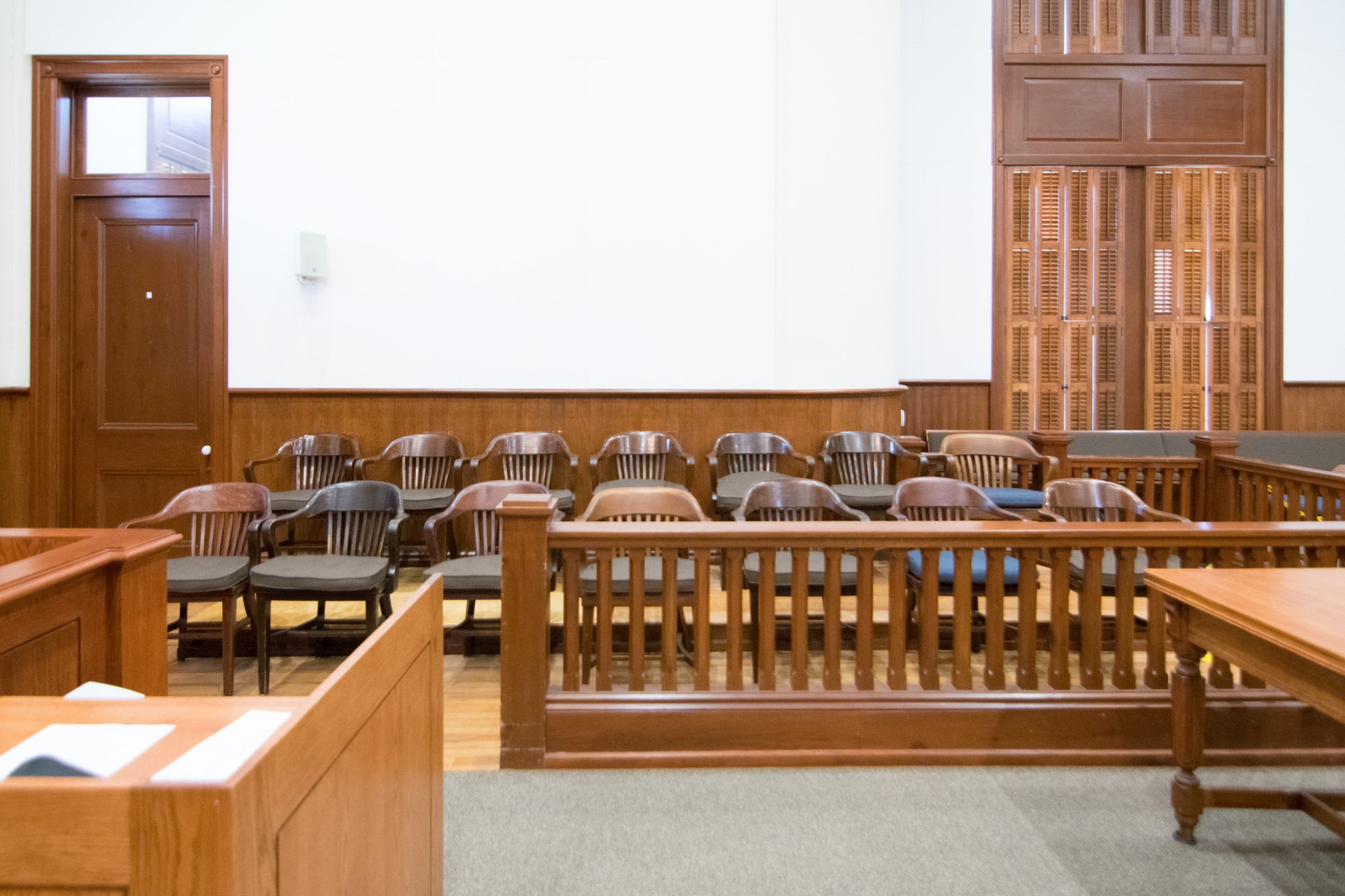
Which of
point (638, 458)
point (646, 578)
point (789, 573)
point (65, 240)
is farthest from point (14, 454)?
point (789, 573)

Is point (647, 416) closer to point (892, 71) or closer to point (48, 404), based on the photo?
point (892, 71)

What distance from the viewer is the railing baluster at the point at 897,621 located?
287 centimetres

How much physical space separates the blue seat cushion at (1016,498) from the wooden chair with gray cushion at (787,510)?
68.5 inches

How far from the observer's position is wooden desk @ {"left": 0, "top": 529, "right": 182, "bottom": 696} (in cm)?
176

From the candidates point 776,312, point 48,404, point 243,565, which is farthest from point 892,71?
point 48,404

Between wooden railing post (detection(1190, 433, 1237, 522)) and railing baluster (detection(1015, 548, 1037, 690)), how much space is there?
3.29 m

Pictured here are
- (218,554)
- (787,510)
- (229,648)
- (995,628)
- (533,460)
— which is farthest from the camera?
(533,460)

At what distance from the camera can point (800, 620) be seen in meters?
2.88

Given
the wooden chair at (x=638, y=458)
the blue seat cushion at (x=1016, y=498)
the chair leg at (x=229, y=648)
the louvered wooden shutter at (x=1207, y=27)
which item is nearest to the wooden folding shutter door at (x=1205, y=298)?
the louvered wooden shutter at (x=1207, y=27)

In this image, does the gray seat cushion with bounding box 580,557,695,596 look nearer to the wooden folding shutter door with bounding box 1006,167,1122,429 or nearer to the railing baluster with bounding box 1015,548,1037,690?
the railing baluster with bounding box 1015,548,1037,690

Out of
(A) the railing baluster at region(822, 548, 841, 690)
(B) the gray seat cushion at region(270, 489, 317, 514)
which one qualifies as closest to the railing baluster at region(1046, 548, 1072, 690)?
(A) the railing baluster at region(822, 548, 841, 690)

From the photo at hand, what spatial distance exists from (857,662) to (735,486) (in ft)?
7.47

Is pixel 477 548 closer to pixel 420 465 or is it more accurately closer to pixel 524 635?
pixel 524 635

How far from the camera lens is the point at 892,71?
6.21 meters
